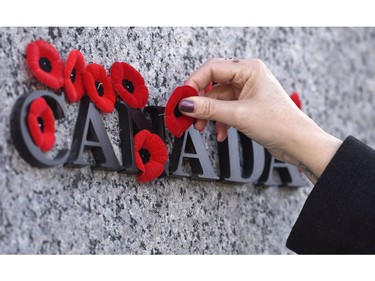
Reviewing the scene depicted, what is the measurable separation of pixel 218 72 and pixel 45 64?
1.00 ft

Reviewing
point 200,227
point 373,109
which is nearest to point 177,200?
point 200,227

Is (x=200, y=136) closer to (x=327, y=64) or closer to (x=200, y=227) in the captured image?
(x=200, y=227)

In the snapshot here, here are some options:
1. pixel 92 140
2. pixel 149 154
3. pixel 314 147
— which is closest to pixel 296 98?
pixel 314 147

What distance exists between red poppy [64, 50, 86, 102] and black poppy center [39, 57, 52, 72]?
0.08 ft

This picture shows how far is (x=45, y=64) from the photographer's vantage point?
1000 mm

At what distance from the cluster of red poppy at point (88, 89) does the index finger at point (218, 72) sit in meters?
0.09

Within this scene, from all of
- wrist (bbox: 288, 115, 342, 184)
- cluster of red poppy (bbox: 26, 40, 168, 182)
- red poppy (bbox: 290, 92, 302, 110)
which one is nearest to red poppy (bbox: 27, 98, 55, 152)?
cluster of red poppy (bbox: 26, 40, 168, 182)

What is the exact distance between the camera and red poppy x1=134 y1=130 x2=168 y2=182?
110 cm

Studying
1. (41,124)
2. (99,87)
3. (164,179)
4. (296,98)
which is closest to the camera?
(41,124)

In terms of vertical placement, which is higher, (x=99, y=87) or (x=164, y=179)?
(x=99, y=87)

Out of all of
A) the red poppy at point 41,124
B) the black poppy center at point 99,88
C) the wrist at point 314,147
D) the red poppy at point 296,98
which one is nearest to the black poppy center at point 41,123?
the red poppy at point 41,124

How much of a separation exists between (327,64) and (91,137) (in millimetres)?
785

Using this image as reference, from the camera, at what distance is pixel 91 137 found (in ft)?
3.44

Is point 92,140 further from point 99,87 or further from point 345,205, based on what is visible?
point 345,205
